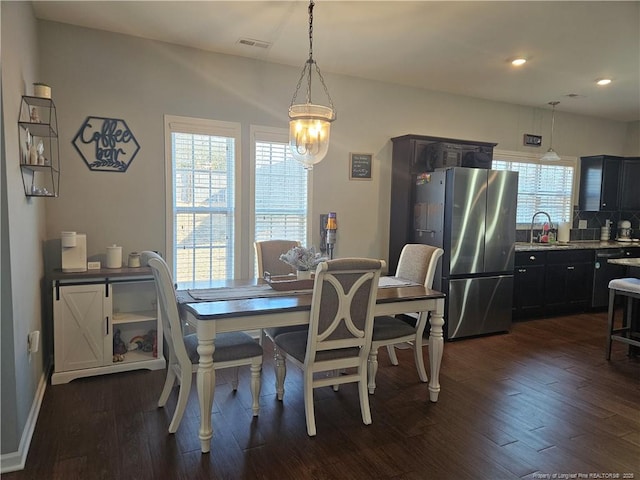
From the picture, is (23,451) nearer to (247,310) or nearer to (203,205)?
(247,310)

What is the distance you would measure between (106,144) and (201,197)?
890mm

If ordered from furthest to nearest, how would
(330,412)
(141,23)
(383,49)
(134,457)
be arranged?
(383,49), (141,23), (330,412), (134,457)

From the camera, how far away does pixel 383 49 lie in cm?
383

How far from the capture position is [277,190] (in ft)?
14.4

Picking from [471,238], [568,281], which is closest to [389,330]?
[471,238]

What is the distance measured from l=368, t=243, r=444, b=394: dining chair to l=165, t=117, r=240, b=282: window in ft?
5.50

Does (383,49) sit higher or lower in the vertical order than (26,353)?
higher

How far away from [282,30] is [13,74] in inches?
75.3

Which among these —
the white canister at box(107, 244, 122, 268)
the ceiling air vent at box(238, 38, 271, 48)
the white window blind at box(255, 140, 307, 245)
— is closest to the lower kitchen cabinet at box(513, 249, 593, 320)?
the white window blind at box(255, 140, 307, 245)

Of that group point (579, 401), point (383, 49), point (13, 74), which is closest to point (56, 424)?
point (13, 74)

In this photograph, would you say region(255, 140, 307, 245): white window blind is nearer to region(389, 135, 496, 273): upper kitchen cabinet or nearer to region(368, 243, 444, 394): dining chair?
region(389, 135, 496, 273): upper kitchen cabinet

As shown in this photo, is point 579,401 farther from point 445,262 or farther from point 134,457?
point 134,457

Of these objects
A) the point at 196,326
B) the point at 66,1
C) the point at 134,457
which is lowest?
the point at 134,457

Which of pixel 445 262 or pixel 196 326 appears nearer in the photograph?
pixel 196 326
